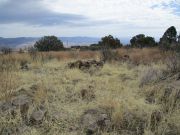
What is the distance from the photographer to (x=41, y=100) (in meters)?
6.97

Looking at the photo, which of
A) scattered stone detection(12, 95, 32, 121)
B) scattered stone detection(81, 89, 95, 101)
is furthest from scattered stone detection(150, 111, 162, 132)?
scattered stone detection(12, 95, 32, 121)

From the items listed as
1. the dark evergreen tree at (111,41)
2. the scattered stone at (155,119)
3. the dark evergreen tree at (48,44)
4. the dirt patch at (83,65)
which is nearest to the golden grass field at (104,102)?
the scattered stone at (155,119)

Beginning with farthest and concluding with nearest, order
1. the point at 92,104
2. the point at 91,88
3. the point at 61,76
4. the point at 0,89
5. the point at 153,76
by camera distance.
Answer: the point at 61,76
the point at 153,76
the point at 91,88
the point at 0,89
the point at 92,104

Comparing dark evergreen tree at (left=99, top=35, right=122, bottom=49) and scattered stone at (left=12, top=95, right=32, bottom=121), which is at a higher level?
dark evergreen tree at (left=99, top=35, right=122, bottom=49)

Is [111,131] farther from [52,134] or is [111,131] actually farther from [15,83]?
[15,83]

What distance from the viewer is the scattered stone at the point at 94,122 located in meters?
5.70

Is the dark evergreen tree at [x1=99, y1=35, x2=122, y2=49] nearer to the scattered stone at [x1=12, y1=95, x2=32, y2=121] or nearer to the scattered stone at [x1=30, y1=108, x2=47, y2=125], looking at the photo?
the scattered stone at [x1=12, y1=95, x2=32, y2=121]

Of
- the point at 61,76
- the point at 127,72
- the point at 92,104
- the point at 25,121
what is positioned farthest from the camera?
the point at 127,72

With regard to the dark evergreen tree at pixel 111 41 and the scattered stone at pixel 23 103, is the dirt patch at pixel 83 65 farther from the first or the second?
the dark evergreen tree at pixel 111 41

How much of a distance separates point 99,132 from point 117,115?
0.57 metres

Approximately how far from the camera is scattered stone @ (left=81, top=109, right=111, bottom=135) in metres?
5.70

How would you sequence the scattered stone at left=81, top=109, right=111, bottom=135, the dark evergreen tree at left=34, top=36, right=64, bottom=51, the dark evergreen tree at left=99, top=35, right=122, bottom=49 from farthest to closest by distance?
1. the dark evergreen tree at left=99, top=35, right=122, bottom=49
2. the dark evergreen tree at left=34, top=36, right=64, bottom=51
3. the scattered stone at left=81, top=109, right=111, bottom=135

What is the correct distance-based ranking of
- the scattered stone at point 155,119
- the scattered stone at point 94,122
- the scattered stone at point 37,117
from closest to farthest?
the scattered stone at point 94,122, the scattered stone at point 155,119, the scattered stone at point 37,117

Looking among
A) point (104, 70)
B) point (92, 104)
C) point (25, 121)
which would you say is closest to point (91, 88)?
point (92, 104)
